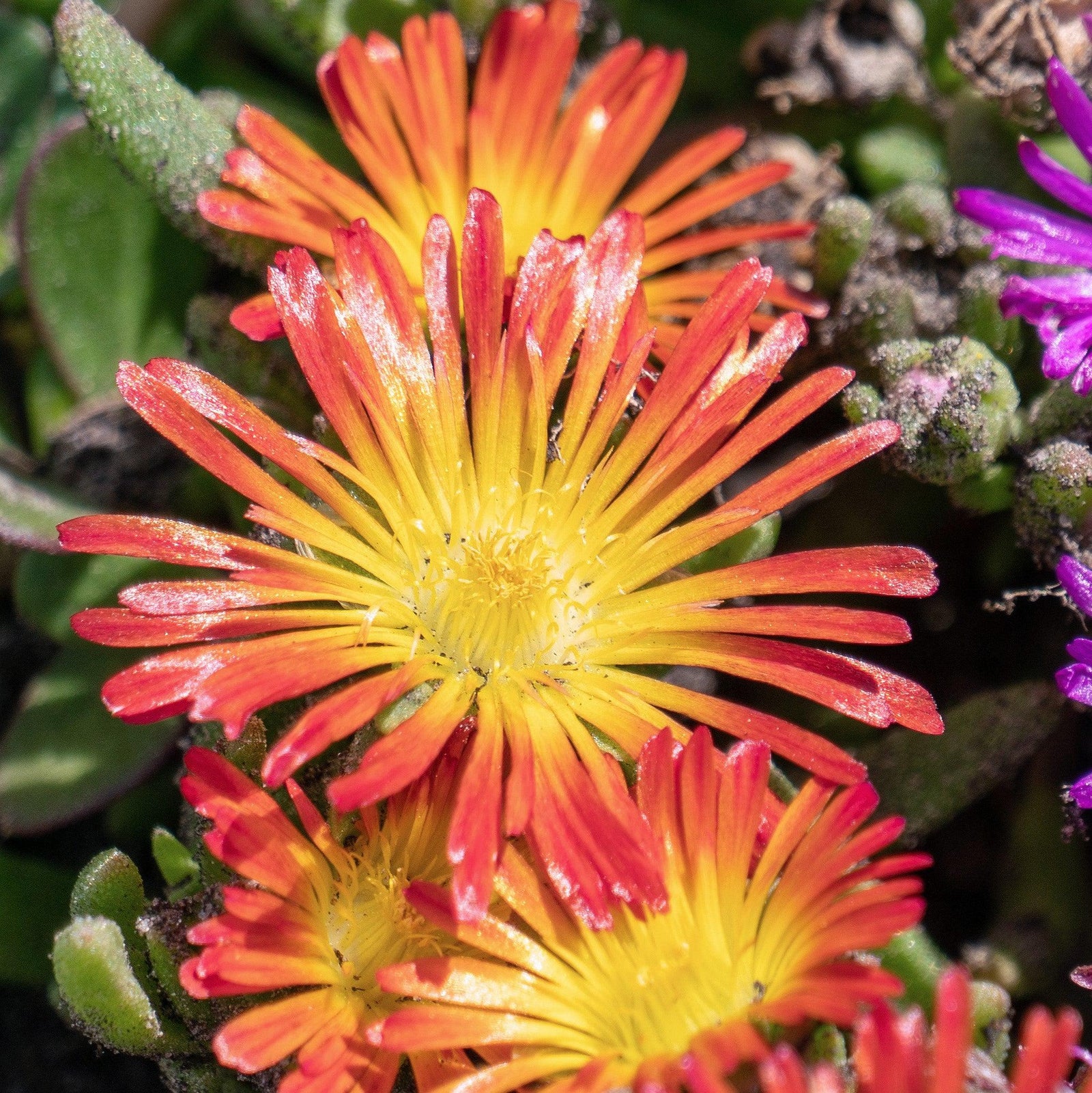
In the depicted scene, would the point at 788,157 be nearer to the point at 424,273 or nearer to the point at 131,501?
the point at 424,273

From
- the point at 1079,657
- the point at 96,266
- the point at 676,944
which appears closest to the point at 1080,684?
the point at 1079,657

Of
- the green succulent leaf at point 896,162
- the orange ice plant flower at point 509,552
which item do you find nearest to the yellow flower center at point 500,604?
the orange ice plant flower at point 509,552

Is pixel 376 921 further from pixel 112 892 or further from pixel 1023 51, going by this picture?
pixel 1023 51

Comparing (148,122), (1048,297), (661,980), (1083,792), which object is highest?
(1048,297)

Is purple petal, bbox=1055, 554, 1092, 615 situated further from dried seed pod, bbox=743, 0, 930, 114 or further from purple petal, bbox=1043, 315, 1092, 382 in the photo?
dried seed pod, bbox=743, 0, 930, 114

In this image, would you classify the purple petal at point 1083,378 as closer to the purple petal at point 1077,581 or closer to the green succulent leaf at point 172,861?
the purple petal at point 1077,581

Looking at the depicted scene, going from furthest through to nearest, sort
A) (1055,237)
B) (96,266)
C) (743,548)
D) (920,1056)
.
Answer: (96,266), (1055,237), (743,548), (920,1056)

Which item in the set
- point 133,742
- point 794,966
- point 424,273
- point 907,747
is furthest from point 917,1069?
point 133,742
